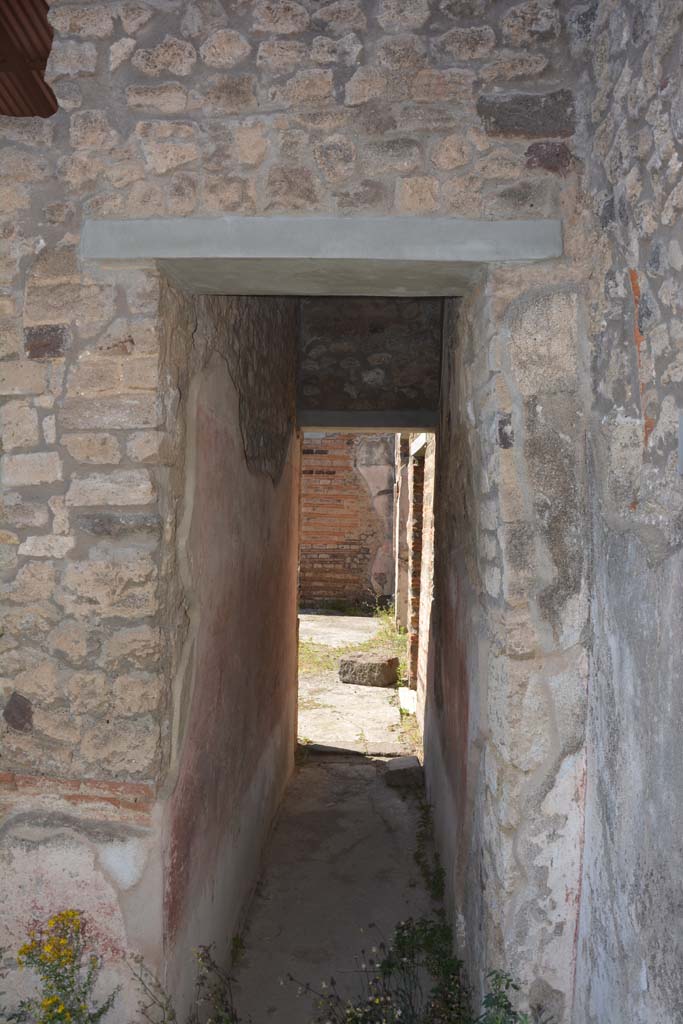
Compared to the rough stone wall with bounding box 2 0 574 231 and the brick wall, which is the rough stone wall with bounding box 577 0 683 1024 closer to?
Result: the rough stone wall with bounding box 2 0 574 231

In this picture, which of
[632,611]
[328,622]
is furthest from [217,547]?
[328,622]

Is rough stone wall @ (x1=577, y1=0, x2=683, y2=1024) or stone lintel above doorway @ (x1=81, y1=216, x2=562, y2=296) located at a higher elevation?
stone lintel above doorway @ (x1=81, y1=216, x2=562, y2=296)

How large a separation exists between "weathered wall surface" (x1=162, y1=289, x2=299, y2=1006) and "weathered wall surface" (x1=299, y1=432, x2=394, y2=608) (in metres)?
8.34

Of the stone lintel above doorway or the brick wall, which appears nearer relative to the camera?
A: the stone lintel above doorway

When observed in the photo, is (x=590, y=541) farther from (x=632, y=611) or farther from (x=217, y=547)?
(x=217, y=547)

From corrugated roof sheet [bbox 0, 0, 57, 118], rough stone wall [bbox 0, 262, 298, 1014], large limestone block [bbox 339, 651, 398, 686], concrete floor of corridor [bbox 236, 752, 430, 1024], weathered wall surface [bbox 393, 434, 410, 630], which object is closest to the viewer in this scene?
rough stone wall [bbox 0, 262, 298, 1014]

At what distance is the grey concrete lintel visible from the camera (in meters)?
5.61

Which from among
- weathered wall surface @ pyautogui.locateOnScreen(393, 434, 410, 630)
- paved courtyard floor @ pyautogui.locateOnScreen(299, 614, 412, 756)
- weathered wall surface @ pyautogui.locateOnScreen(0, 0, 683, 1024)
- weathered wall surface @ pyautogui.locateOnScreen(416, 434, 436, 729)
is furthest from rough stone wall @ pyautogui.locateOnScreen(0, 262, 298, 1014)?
weathered wall surface @ pyautogui.locateOnScreen(393, 434, 410, 630)

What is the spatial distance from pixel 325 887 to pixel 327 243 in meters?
3.59

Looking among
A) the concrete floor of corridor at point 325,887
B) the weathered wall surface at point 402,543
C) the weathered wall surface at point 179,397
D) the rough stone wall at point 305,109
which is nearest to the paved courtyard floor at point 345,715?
the concrete floor of corridor at point 325,887

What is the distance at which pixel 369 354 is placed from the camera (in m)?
5.58

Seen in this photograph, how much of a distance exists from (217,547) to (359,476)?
10.5 metres

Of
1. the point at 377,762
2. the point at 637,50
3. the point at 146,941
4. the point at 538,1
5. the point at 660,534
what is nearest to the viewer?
the point at 660,534

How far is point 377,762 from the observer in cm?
635
